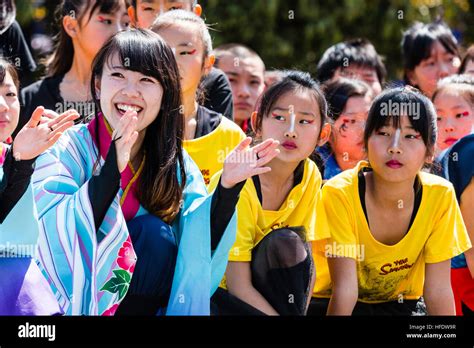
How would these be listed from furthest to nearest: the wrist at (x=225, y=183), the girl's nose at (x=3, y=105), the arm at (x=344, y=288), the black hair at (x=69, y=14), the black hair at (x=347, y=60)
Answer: the black hair at (x=347, y=60) < the black hair at (x=69, y=14) < the arm at (x=344, y=288) < the girl's nose at (x=3, y=105) < the wrist at (x=225, y=183)

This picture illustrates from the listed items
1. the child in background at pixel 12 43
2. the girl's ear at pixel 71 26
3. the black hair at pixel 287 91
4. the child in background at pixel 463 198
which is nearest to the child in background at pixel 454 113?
the child in background at pixel 463 198

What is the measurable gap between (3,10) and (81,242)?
1740mm

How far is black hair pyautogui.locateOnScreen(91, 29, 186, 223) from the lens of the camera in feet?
10.3

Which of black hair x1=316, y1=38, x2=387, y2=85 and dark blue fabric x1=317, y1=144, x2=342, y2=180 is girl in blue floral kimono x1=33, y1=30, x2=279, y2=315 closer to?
dark blue fabric x1=317, y1=144, x2=342, y2=180

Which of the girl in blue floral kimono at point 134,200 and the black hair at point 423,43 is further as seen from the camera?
the black hair at point 423,43

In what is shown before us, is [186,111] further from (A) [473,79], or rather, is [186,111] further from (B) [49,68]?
(A) [473,79]

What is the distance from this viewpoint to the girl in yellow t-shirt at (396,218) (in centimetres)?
346

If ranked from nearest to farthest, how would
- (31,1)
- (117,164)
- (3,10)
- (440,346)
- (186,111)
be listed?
(117,164), (440,346), (186,111), (3,10), (31,1)

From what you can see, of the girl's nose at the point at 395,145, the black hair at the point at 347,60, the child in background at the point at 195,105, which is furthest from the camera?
the black hair at the point at 347,60

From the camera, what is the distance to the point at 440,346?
306cm

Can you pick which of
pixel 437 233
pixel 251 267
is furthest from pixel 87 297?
pixel 437 233

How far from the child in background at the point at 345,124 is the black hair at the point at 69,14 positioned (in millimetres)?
1053

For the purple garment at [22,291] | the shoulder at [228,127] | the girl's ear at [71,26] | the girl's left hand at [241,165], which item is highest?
the girl's ear at [71,26]

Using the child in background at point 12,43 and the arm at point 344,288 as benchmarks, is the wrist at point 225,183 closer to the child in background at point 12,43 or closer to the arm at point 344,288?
the arm at point 344,288
